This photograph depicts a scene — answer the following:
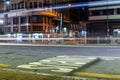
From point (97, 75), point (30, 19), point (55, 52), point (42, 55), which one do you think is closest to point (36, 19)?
point (30, 19)

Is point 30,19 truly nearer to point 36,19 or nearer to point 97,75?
point 36,19

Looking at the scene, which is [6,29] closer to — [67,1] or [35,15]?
[35,15]

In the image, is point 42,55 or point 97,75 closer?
point 97,75

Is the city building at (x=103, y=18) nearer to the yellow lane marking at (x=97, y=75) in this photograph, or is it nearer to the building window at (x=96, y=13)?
the building window at (x=96, y=13)

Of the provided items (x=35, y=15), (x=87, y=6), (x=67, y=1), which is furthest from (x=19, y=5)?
(x=87, y=6)

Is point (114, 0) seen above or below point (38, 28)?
above

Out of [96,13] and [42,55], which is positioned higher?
[96,13]

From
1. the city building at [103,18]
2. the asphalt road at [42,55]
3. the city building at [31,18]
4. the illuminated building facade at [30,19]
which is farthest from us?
the illuminated building facade at [30,19]

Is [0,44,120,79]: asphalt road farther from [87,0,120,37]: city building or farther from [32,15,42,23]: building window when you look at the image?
[32,15,42,23]: building window

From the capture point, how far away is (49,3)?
76125 millimetres

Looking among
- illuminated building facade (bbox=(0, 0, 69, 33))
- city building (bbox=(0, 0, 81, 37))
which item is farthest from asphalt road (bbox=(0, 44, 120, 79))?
illuminated building facade (bbox=(0, 0, 69, 33))

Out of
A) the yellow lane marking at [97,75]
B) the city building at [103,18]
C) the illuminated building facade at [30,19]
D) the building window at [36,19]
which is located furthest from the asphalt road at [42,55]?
the building window at [36,19]

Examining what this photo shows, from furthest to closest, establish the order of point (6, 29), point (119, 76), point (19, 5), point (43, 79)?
point (6, 29)
point (19, 5)
point (119, 76)
point (43, 79)

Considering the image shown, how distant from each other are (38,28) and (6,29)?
29.7 feet
